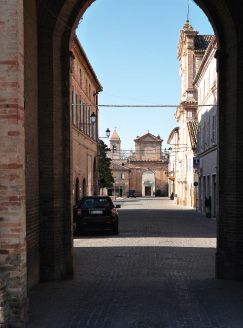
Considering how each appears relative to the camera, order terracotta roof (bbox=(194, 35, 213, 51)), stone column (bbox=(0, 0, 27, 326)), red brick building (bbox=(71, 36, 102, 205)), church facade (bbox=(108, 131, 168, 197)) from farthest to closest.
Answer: church facade (bbox=(108, 131, 168, 197)) → terracotta roof (bbox=(194, 35, 213, 51)) → red brick building (bbox=(71, 36, 102, 205)) → stone column (bbox=(0, 0, 27, 326))

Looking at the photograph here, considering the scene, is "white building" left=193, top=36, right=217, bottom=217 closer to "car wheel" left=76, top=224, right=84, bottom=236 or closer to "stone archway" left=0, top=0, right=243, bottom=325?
"car wheel" left=76, top=224, right=84, bottom=236

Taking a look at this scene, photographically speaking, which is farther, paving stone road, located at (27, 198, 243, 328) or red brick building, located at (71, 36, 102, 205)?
red brick building, located at (71, 36, 102, 205)

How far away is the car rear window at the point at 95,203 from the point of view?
1691 cm

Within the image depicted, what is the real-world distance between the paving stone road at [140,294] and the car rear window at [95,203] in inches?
184

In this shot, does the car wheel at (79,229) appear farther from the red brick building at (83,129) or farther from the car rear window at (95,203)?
the red brick building at (83,129)

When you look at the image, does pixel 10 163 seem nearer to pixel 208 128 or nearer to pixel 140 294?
pixel 140 294

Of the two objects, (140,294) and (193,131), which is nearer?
(140,294)

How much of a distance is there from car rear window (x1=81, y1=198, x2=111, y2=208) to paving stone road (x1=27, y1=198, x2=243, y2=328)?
184 inches

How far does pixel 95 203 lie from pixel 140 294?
974 cm

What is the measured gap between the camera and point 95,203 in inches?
670

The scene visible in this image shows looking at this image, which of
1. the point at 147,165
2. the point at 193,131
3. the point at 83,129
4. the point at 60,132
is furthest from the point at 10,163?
the point at 147,165

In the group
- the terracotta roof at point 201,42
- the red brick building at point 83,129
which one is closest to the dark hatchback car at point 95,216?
the red brick building at point 83,129

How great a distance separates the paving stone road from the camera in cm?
597

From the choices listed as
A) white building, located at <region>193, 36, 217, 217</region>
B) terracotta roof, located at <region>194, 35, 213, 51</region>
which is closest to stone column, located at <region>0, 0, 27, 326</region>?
white building, located at <region>193, 36, 217, 217</region>
